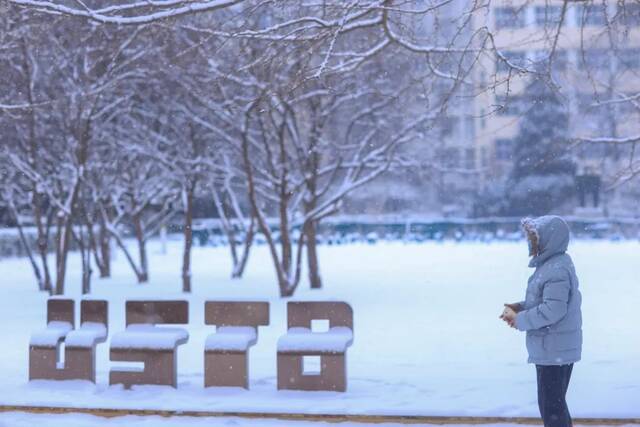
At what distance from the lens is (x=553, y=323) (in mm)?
6344

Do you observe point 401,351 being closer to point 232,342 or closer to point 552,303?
point 232,342

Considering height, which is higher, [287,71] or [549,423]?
[287,71]

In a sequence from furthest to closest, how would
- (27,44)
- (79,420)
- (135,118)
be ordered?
(135,118) → (27,44) → (79,420)

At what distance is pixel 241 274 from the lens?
2727 centimetres

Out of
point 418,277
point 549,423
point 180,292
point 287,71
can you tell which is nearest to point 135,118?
point 180,292

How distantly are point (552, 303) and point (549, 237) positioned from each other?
17.4 inches

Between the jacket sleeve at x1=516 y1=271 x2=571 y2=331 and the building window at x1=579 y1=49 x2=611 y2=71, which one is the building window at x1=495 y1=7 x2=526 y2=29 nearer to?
the building window at x1=579 y1=49 x2=611 y2=71

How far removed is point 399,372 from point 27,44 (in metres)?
10.2

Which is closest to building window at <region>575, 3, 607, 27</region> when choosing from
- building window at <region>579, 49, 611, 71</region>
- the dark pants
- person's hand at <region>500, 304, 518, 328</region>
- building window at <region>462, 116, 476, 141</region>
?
building window at <region>579, 49, 611, 71</region>

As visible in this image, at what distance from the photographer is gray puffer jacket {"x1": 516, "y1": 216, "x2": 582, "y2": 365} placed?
6.34 metres

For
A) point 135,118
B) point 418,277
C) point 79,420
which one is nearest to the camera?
point 79,420

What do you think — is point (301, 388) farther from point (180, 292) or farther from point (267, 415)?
point (180, 292)

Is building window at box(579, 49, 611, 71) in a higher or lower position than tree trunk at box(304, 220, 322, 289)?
higher

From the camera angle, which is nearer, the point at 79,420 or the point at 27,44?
the point at 79,420
